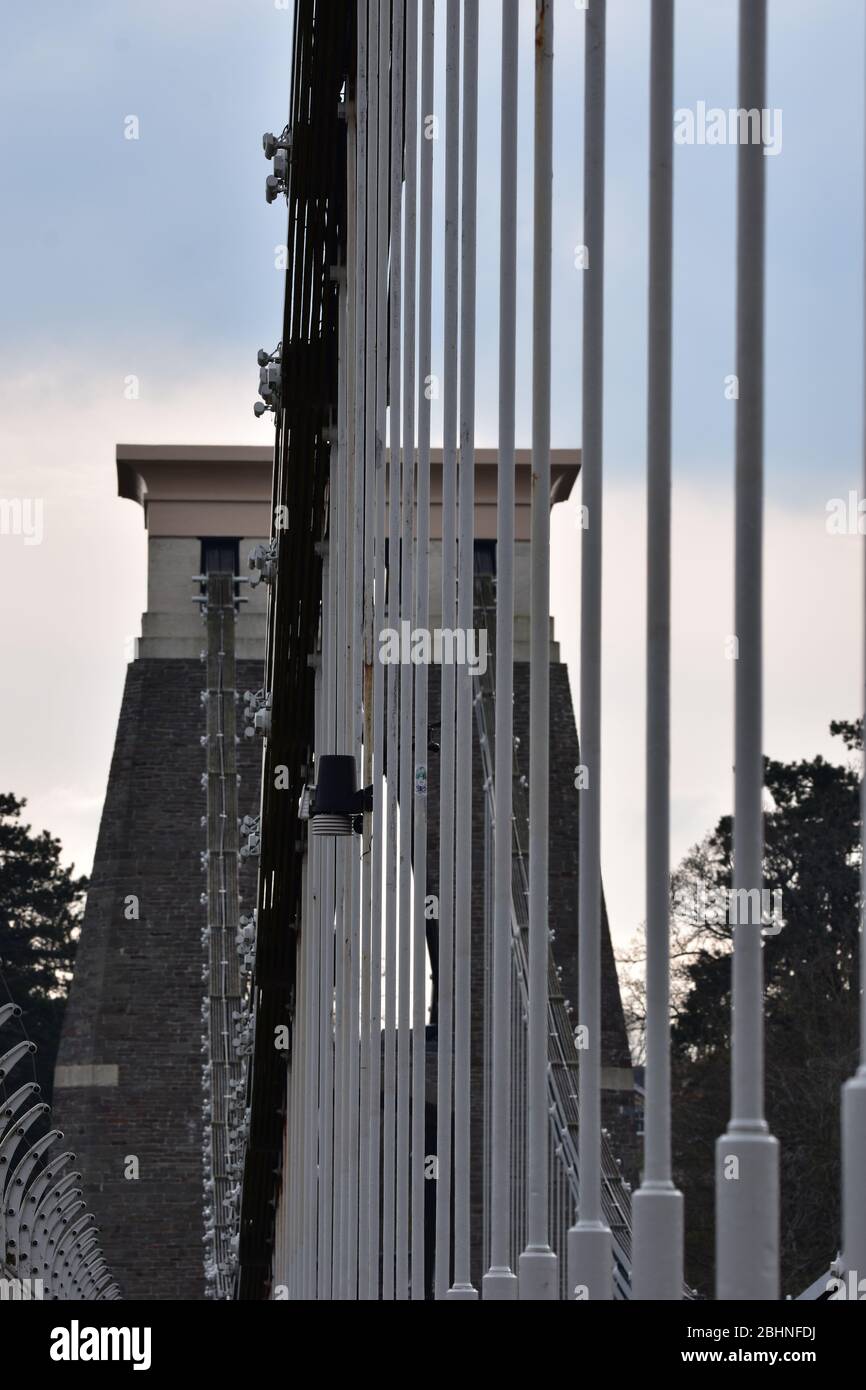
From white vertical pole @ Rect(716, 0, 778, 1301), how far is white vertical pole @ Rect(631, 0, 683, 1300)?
0.62ft

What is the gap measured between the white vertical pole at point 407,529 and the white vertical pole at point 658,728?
92.2 inches

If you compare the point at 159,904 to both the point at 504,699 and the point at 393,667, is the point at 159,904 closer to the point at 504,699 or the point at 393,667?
the point at 393,667

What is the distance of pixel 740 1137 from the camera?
1.72 m

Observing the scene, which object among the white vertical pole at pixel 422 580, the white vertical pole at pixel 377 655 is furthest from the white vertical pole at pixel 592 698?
the white vertical pole at pixel 377 655

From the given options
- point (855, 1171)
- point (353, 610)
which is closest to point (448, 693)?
point (855, 1171)

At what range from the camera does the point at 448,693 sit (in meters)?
3.70

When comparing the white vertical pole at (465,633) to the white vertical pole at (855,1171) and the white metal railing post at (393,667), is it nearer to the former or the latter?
the white metal railing post at (393,667)

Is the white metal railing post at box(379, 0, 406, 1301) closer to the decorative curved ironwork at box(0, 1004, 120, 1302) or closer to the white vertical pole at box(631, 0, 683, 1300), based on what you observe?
the white vertical pole at box(631, 0, 683, 1300)

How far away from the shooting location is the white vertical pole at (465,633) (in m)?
3.46

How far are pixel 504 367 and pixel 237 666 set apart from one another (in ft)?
99.7

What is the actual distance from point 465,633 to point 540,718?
2.80ft
